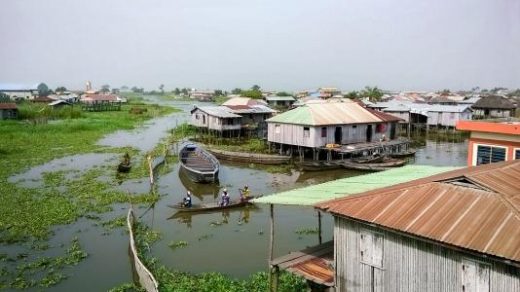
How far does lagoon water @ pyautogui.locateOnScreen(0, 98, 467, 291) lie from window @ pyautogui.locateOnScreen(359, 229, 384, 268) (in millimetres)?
5964

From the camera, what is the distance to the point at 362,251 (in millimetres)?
10031

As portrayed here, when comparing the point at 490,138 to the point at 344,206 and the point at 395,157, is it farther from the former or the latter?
the point at 395,157

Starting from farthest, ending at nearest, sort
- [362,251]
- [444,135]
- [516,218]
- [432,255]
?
A: [444,135]
[362,251]
[432,255]
[516,218]

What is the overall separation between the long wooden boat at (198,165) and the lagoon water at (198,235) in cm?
64

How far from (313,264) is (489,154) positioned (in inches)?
466

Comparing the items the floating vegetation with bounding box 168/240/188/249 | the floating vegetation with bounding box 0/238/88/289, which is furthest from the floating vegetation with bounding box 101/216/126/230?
the floating vegetation with bounding box 168/240/188/249

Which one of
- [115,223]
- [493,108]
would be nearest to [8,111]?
[115,223]

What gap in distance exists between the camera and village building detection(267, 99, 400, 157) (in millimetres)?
34906

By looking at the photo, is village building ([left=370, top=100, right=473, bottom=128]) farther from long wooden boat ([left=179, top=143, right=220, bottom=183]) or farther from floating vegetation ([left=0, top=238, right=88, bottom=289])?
floating vegetation ([left=0, top=238, right=88, bottom=289])

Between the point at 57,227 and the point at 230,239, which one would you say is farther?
the point at 57,227

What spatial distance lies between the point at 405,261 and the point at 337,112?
2881cm

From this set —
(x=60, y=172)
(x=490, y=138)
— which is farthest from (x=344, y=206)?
(x=60, y=172)

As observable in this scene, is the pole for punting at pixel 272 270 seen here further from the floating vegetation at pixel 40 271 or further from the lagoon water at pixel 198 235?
the floating vegetation at pixel 40 271

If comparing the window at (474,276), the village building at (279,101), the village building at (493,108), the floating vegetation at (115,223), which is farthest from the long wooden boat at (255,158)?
the village building at (279,101)
